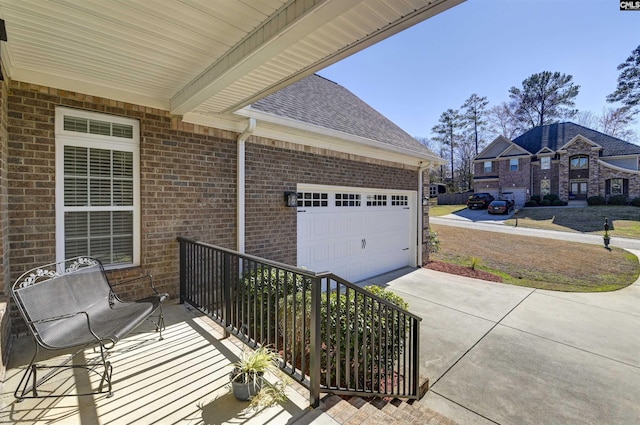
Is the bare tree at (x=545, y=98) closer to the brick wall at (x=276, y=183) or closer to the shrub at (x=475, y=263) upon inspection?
the shrub at (x=475, y=263)

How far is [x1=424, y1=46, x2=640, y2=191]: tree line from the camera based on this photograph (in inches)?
1174

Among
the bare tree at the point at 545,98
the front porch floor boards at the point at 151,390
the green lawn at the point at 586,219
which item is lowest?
the front porch floor boards at the point at 151,390

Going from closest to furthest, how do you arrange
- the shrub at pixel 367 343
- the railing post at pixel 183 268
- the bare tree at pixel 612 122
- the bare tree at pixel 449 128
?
the shrub at pixel 367 343 < the railing post at pixel 183 268 < the bare tree at pixel 612 122 < the bare tree at pixel 449 128

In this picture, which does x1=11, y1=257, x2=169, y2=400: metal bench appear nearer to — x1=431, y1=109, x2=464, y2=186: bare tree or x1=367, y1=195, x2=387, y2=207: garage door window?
x1=367, y1=195, x2=387, y2=207: garage door window

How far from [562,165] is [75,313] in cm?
3292

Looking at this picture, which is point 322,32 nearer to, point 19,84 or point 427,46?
point 19,84

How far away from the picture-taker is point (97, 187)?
12.3ft

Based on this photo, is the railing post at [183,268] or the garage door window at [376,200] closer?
the railing post at [183,268]

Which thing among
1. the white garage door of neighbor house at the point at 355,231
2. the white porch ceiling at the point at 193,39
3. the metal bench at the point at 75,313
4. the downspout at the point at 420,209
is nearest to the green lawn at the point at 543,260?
the downspout at the point at 420,209

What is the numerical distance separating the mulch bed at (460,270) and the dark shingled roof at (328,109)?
3984mm

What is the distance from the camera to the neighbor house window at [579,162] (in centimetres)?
2413

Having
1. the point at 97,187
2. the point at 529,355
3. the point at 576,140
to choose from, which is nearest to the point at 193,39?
the point at 97,187

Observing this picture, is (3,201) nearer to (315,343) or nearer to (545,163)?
(315,343)

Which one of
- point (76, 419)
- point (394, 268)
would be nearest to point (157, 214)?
point (76, 419)
